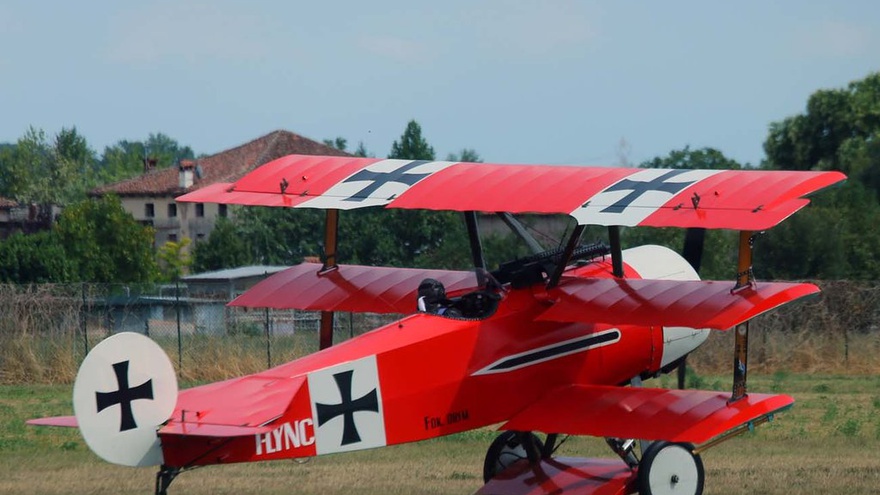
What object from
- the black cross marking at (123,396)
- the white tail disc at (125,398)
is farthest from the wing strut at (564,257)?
the black cross marking at (123,396)

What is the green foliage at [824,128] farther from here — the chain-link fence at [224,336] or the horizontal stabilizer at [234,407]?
the horizontal stabilizer at [234,407]

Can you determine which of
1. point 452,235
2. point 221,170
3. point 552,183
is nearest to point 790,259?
point 452,235

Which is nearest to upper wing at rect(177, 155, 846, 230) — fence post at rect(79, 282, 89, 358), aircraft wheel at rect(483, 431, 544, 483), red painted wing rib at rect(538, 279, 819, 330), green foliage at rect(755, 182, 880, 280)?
red painted wing rib at rect(538, 279, 819, 330)

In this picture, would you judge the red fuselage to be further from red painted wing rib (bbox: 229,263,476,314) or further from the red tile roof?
the red tile roof

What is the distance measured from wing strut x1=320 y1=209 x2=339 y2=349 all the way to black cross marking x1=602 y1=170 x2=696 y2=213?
2.45 meters

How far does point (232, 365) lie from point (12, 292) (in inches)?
184

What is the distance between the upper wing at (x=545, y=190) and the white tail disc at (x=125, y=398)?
2.34 metres

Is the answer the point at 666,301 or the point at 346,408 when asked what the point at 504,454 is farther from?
the point at 346,408

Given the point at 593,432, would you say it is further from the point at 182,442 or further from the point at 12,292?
the point at 12,292

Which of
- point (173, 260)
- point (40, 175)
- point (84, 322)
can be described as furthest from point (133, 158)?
point (84, 322)

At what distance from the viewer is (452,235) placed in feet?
136

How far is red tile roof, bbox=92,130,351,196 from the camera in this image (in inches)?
2606

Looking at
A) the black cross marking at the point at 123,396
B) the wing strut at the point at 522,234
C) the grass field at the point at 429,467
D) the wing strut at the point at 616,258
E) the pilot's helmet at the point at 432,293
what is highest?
the wing strut at the point at 522,234

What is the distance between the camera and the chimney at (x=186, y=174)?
66125 millimetres
